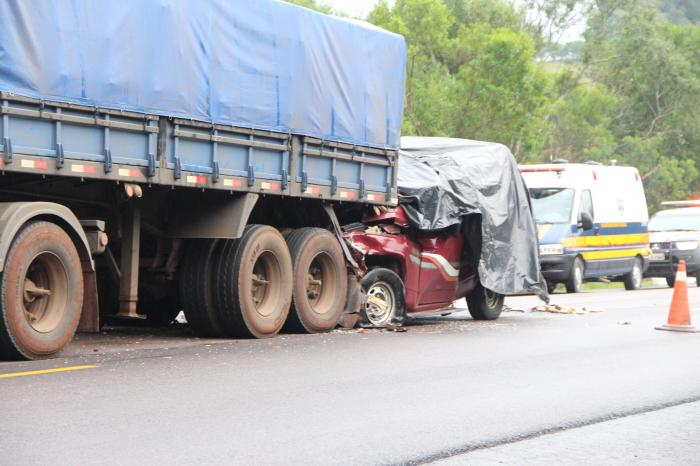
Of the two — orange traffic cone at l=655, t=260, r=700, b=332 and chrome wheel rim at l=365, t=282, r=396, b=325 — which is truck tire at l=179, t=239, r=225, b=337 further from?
orange traffic cone at l=655, t=260, r=700, b=332

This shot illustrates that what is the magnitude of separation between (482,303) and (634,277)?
39.6ft

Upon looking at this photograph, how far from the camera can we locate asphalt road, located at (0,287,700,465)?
22.3ft

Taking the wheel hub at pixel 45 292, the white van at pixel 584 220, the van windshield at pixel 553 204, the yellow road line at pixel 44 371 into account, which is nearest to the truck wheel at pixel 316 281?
the wheel hub at pixel 45 292

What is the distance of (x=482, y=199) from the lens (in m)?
16.3

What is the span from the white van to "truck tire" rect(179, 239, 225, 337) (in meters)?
12.7

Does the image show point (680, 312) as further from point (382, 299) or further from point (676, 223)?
point (676, 223)

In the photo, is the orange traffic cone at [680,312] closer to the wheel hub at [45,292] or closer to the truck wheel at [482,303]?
the truck wheel at [482,303]

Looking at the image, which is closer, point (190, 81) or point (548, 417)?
point (548, 417)

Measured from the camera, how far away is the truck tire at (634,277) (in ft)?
91.2

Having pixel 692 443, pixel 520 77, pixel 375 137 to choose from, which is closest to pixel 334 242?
pixel 375 137

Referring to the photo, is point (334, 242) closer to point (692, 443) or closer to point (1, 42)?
point (1, 42)

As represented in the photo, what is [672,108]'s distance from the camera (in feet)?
213

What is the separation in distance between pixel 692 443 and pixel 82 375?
14.7ft

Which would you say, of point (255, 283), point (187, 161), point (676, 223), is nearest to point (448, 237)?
point (255, 283)
